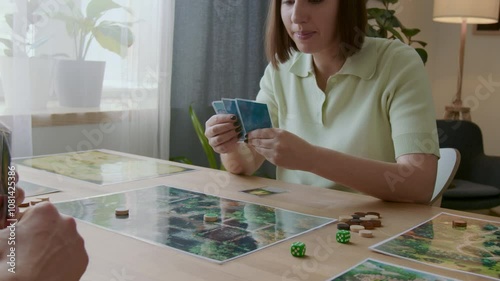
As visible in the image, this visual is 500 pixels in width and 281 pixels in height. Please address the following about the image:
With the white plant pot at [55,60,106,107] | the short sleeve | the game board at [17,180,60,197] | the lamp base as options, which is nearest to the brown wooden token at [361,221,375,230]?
the short sleeve

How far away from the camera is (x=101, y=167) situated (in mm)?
1593

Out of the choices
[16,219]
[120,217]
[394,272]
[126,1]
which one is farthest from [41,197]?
[126,1]

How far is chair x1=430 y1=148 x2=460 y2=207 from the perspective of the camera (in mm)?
1466

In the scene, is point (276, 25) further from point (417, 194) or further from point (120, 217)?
point (120, 217)

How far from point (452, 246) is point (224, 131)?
662 millimetres

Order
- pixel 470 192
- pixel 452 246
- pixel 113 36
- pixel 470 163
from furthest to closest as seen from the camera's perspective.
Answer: pixel 470 163 → pixel 470 192 → pixel 113 36 → pixel 452 246

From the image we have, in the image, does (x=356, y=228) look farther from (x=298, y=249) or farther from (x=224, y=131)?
(x=224, y=131)

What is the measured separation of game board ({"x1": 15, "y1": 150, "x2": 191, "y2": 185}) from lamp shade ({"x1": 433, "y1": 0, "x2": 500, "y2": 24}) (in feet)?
8.15

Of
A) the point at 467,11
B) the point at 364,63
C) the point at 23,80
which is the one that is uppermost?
A: the point at 467,11

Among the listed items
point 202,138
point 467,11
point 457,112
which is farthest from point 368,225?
point 457,112

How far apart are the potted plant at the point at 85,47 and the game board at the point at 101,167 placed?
435 millimetres

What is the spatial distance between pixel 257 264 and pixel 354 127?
76 cm

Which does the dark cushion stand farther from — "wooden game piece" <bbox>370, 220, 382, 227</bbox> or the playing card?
"wooden game piece" <bbox>370, 220, 382, 227</bbox>

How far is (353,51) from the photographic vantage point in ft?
5.18
